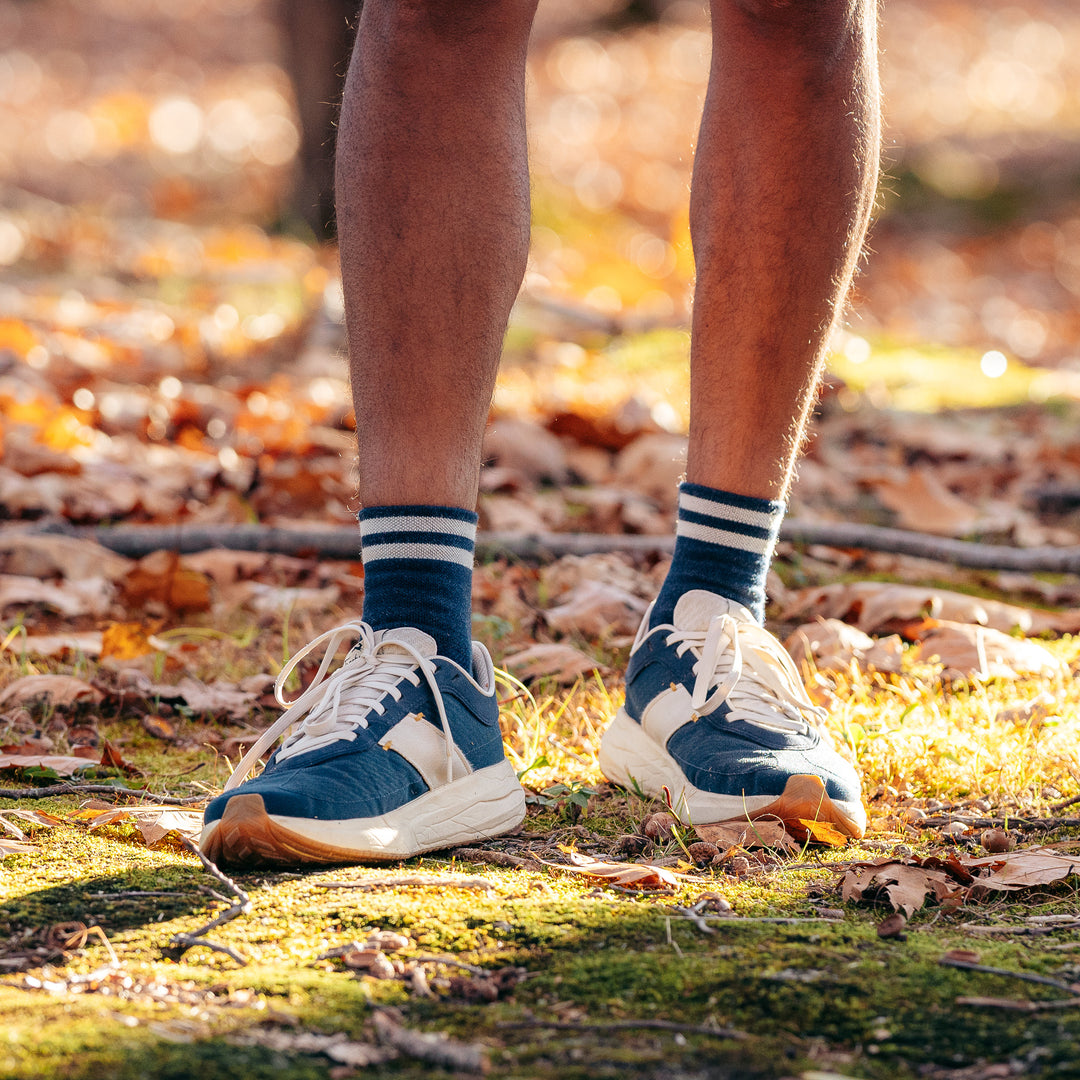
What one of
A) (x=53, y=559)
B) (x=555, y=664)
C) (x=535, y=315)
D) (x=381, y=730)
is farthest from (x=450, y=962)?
(x=535, y=315)

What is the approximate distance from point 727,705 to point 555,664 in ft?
2.12

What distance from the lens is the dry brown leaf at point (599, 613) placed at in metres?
2.44

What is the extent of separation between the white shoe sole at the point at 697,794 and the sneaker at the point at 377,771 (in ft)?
0.68

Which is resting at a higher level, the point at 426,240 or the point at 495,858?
the point at 426,240

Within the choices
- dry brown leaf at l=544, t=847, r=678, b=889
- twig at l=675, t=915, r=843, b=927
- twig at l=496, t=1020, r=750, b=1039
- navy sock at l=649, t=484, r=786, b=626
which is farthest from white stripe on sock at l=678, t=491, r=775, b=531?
twig at l=496, t=1020, r=750, b=1039

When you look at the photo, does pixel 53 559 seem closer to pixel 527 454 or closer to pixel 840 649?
pixel 527 454

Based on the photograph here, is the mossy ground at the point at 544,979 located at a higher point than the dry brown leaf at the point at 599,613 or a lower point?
lower

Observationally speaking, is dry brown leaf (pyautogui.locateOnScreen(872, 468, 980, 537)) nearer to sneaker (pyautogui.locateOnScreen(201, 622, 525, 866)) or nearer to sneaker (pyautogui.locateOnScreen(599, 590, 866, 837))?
sneaker (pyautogui.locateOnScreen(599, 590, 866, 837))

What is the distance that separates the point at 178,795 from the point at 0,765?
0.88 feet

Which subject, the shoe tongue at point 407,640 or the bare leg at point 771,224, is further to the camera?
the bare leg at point 771,224

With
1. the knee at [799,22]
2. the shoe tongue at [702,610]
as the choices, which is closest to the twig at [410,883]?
the shoe tongue at [702,610]

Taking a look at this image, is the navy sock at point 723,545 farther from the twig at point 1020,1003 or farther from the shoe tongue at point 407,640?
the twig at point 1020,1003

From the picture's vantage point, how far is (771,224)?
1724 millimetres

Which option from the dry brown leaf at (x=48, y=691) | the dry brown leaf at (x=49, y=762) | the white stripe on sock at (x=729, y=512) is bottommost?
the dry brown leaf at (x=49, y=762)
